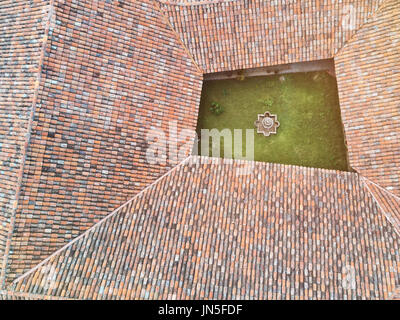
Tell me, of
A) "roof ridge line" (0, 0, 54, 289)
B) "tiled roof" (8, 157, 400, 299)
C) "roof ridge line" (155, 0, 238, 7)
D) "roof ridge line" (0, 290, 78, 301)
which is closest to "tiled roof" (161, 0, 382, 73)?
"roof ridge line" (155, 0, 238, 7)

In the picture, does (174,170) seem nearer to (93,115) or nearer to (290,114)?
(93,115)

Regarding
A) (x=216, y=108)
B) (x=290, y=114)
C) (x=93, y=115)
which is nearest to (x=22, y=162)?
(x=93, y=115)

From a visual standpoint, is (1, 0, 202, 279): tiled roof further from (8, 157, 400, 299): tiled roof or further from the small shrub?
the small shrub

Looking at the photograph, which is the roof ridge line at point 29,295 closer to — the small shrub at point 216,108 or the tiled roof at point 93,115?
the tiled roof at point 93,115

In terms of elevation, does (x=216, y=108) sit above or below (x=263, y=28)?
below

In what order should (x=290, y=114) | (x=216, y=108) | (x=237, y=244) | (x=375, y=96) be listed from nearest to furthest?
(x=237, y=244)
(x=375, y=96)
(x=290, y=114)
(x=216, y=108)

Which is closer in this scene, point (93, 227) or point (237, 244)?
point (237, 244)

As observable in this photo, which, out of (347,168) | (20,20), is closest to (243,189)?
(347,168)

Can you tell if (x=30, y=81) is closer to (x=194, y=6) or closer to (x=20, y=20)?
(x=20, y=20)
